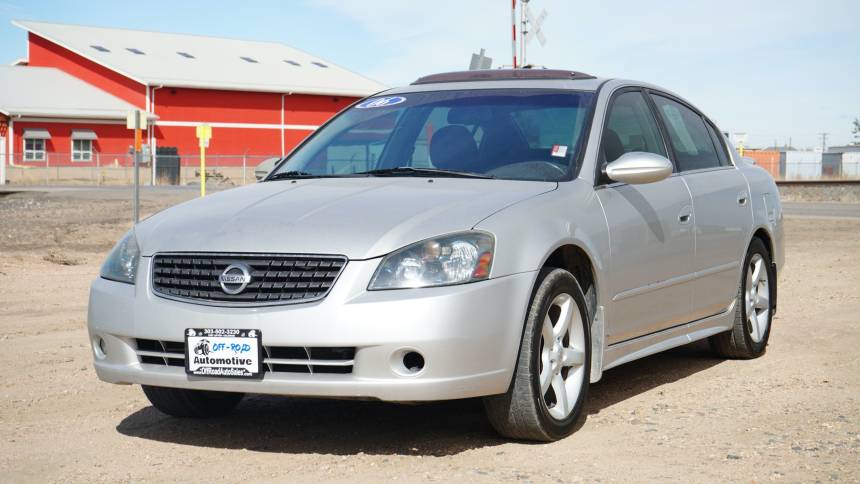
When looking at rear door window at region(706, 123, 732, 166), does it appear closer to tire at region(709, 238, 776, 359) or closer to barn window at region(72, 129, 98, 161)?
tire at region(709, 238, 776, 359)

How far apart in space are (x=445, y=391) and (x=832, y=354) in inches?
149

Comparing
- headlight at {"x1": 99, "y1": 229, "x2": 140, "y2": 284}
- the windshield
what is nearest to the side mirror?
the windshield

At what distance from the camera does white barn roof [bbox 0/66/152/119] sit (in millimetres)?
53062

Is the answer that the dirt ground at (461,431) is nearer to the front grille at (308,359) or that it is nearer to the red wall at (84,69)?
the front grille at (308,359)

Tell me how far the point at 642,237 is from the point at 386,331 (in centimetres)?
189

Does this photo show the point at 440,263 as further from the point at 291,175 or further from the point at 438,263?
the point at 291,175

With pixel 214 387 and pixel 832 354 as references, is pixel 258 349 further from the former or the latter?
pixel 832 354

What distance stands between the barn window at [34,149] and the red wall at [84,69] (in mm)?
5320

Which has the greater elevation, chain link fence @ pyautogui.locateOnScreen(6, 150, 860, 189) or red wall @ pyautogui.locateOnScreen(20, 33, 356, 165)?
red wall @ pyautogui.locateOnScreen(20, 33, 356, 165)

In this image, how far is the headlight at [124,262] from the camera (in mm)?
5227

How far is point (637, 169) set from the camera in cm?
579

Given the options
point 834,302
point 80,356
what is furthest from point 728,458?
point 834,302

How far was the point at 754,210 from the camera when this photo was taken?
7664 mm

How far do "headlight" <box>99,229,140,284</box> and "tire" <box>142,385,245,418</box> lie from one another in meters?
0.70
